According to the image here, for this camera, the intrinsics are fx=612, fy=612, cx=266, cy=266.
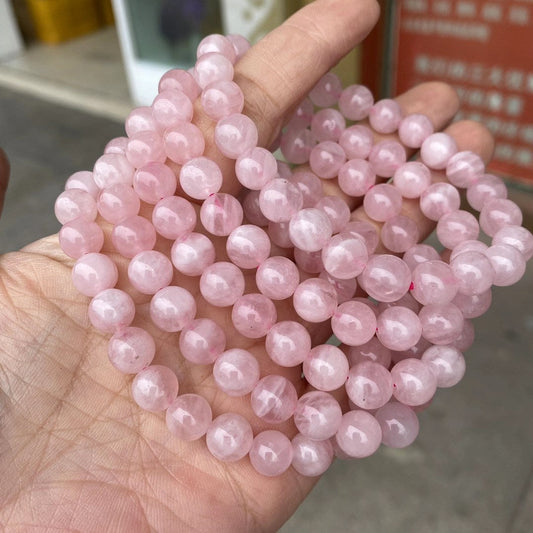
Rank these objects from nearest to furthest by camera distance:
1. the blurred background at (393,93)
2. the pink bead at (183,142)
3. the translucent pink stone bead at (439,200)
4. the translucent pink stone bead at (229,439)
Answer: the translucent pink stone bead at (229,439) → the pink bead at (183,142) → the translucent pink stone bead at (439,200) → the blurred background at (393,93)

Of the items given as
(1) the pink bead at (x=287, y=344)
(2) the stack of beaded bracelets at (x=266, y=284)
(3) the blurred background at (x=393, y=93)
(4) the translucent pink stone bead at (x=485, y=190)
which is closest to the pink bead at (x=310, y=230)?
(2) the stack of beaded bracelets at (x=266, y=284)

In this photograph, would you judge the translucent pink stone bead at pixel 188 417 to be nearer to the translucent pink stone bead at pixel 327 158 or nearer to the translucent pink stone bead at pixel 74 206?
the translucent pink stone bead at pixel 74 206

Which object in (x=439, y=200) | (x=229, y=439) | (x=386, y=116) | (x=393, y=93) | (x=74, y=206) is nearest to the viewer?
(x=229, y=439)

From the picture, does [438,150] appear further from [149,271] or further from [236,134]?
[149,271]

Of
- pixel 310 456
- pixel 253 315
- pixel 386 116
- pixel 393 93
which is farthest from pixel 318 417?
pixel 393 93

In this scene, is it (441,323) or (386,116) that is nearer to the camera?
(441,323)

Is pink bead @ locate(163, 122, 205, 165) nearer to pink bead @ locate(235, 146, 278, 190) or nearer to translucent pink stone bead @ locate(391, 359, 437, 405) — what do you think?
pink bead @ locate(235, 146, 278, 190)

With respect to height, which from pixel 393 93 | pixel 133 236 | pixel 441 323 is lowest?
pixel 393 93

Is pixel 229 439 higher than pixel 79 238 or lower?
lower
